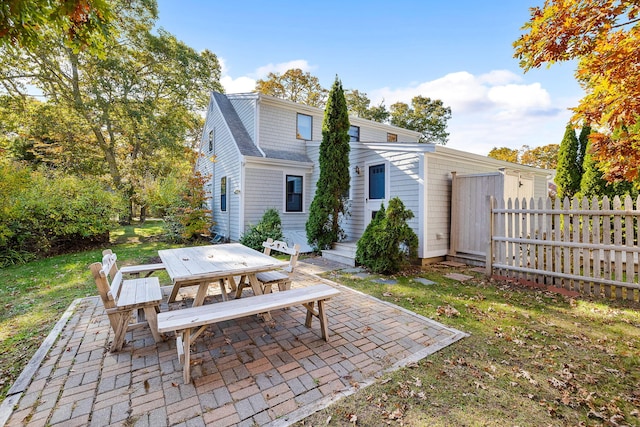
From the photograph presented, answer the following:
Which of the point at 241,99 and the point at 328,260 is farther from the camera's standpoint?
the point at 241,99

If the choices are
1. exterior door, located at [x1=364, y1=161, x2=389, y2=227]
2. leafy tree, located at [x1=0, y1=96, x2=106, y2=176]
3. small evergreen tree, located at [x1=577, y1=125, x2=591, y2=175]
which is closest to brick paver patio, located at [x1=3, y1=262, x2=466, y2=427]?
exterior door, located at [x1=364, y1=161, x2=389, y2=227]

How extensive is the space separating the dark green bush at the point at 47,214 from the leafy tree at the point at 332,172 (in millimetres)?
7509

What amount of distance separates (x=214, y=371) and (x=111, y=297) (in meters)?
1.32

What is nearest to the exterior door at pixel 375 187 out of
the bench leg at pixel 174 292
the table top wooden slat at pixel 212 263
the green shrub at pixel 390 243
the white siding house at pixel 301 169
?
the white siding house at pixel 301 169

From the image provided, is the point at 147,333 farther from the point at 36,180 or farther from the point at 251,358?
the point at 36,180

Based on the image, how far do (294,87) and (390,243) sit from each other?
2204cm

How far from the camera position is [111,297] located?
288 cm

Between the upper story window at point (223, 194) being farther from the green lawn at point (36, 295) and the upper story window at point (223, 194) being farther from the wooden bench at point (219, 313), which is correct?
the wooden bench at point (219, 313)

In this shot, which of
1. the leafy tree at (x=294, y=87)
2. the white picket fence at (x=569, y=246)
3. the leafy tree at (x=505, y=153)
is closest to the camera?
the white picket fence at (x=569, y=246)

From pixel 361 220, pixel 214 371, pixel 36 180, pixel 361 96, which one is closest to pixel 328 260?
pixel 361 220

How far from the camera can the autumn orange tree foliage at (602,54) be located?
10.7ft

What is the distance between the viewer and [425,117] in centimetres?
2875

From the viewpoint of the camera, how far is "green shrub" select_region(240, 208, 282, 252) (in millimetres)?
9445

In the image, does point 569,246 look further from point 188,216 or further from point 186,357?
point 188,216
